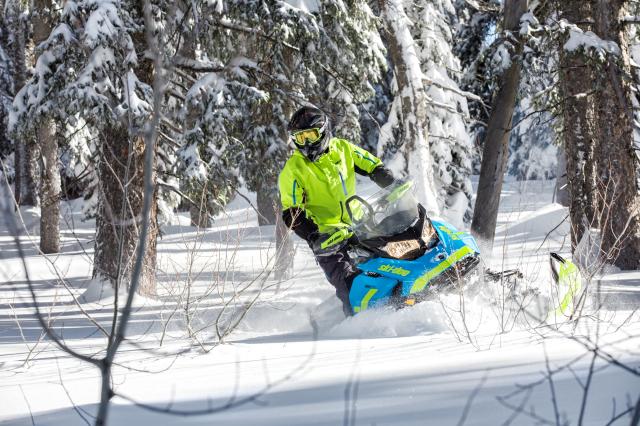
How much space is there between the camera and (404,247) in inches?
217

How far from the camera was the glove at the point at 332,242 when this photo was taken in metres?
5.68

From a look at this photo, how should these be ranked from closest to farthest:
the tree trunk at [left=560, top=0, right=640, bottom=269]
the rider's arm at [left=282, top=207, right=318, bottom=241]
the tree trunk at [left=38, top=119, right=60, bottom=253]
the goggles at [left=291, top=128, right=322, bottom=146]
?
the rider's arm at [left=282, top=207, right=318, bottom=241]
the goggles at [left=291, top=128, right=322, bottom=146]
the tree trunk at [left=560, top=0, right=640, bottom=269]
the tree trunk at [left=38, top=119, right=60, bottom=253]

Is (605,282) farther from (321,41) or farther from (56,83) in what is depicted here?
(56,83)

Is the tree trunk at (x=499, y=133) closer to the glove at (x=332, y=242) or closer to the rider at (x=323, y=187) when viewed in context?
the rider at (x=323, y=187)

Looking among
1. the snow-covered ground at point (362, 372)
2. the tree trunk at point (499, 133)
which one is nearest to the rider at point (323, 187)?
the snow-covered ground at point (362, 372)

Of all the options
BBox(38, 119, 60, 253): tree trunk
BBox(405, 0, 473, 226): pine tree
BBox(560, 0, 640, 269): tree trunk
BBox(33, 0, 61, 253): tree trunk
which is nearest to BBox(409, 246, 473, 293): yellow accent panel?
BBox(560, 0, 640, 269): tree trunk

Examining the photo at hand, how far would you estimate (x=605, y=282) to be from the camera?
28.3 feet

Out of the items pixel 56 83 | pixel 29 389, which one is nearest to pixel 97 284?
pixel 56 83

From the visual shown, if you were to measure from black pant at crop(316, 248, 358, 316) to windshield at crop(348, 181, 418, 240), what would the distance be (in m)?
0.37

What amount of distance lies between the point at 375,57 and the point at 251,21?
2515 millimetres

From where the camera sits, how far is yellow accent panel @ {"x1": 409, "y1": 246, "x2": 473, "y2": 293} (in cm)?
540

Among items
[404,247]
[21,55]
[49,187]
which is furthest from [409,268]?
[21,55]

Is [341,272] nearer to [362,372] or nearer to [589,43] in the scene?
[362,372]

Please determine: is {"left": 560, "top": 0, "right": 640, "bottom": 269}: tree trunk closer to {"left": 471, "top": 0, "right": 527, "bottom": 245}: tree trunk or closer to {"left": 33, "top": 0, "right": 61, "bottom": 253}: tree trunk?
Result: {"left": 471, "top": 0, "right": 527, "bottom": 245}: tree trunk
